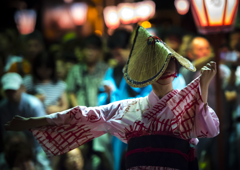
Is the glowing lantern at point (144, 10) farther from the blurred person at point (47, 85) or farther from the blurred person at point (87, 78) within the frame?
the blurred person at point (47, 85)

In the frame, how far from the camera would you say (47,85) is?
618 cm

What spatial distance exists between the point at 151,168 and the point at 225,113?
3.20m

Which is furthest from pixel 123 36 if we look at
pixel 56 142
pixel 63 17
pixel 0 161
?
pixel 63 17

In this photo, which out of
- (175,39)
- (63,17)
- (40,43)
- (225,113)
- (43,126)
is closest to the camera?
(43,126)

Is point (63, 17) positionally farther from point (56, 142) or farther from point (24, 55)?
point (56, 142)

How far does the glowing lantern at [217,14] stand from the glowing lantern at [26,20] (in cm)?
1095

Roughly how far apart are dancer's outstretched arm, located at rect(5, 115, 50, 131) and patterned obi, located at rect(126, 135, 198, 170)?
817 mm

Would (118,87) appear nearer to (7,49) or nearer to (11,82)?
(11,82)

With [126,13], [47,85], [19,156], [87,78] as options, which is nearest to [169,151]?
[19,156]

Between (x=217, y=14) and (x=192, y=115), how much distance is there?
8.90 ft

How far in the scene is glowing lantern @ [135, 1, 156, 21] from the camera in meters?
15.3

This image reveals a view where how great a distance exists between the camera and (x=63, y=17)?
16.3 metres

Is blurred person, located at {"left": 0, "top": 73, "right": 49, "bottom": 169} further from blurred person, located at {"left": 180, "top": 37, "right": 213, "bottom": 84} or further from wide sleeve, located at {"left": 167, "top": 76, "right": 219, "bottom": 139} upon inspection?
wide sleeve, located at {"left": 167, "top": 76, "right": 219, "bottom": 139}

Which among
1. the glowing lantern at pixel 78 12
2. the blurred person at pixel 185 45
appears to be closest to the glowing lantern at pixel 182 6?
the glowing lantern at pixel 78 12
